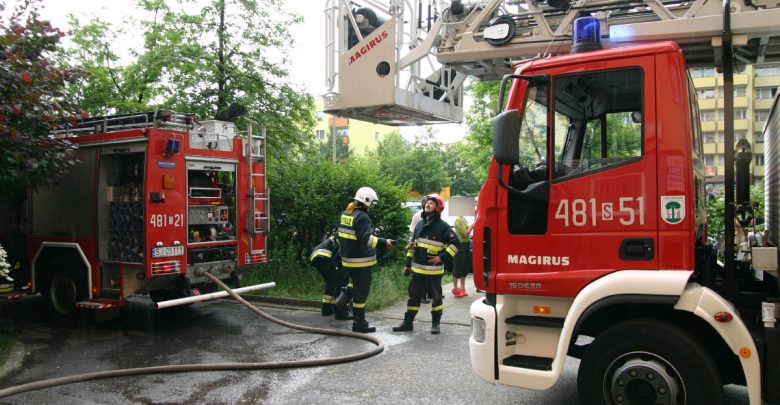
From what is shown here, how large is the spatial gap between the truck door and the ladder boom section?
0.43 meters

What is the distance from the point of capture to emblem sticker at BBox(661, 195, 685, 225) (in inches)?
144

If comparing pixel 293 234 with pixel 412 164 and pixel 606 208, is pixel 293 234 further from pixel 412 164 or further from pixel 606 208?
pixel 412 164

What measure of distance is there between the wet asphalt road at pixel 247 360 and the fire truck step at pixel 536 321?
1.09 m

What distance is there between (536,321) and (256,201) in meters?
5.40

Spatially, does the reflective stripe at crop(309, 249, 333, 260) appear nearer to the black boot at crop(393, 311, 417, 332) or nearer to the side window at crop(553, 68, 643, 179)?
the black boot at crop(393, 311, 417, 332)

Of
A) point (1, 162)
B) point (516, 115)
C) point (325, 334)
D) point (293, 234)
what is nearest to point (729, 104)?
point (516, 115)

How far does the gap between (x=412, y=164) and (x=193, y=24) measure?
33675 millimetres

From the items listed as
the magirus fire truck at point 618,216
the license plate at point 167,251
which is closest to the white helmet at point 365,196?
the license plate at point 167,251

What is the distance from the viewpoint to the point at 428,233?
734 centimetres

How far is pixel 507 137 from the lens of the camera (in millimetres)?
3834

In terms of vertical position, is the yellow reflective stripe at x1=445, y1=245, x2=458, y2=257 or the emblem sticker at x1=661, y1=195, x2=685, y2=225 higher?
the emblem sticker at x1=661, y1=195, x2=685, y2=225

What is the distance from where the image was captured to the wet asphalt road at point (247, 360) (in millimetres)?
5082

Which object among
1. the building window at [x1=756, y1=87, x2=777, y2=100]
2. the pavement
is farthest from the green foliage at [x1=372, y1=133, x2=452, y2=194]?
the pavement

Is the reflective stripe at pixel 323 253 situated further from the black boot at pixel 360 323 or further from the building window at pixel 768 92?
the building window at pixel 768 92
